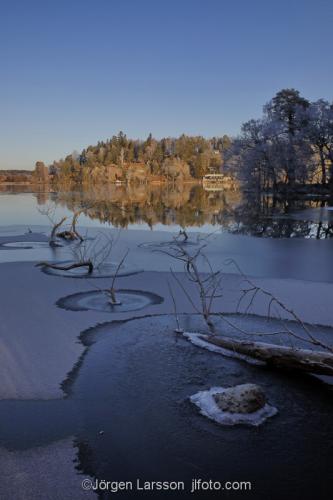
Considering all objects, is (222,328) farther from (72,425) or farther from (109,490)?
(109,490)

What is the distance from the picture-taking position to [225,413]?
4.70 meters

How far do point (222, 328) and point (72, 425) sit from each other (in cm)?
353

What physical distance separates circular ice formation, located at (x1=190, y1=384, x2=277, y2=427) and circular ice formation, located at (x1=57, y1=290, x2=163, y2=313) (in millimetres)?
3760

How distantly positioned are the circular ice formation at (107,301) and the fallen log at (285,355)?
2753 millimetres

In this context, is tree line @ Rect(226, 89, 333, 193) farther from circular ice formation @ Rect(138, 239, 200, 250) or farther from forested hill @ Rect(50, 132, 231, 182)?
forested hill @ Rect(50, 132, 231, 182)

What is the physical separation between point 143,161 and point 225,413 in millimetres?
178221

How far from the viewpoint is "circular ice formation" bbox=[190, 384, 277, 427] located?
15.0 feet

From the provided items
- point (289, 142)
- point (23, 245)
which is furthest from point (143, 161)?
point (23, 245)

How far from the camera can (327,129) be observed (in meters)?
51.4

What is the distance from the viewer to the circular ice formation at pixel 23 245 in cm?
1759

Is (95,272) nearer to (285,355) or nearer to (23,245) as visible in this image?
(23,245)

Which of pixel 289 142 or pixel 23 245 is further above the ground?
pixel 289 142

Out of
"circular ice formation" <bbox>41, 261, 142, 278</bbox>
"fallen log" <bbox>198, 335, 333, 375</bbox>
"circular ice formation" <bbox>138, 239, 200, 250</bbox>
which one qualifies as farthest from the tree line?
"fallen log" <bbox>198, 335, 333, 375</bbox>

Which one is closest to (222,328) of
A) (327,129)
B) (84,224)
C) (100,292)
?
(100,292)
